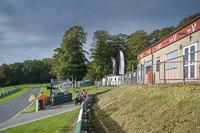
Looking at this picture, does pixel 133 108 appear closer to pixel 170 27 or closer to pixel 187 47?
pixel 187 47

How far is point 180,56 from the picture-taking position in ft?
25.4

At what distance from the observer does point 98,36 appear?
55812mm

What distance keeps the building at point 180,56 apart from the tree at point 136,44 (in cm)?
3561

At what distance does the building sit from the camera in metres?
9.07

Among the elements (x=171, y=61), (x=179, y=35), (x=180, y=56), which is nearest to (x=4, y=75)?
(x=171, y=61)

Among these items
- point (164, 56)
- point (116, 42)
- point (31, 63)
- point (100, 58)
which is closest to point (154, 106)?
point (164, 56)

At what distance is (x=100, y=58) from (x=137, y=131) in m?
50.8

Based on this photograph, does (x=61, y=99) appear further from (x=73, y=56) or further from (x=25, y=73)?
(x=25, y=73)

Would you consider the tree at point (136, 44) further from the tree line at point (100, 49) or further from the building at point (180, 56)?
the building at point (180, 56)

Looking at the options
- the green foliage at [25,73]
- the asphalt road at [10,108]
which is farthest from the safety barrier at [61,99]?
the green foliage at [25,73]

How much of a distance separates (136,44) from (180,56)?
4632cm

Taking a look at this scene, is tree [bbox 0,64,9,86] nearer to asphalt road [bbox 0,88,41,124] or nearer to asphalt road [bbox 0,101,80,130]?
asphalt road [bbox 0,88,41,124]

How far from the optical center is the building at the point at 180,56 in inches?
357

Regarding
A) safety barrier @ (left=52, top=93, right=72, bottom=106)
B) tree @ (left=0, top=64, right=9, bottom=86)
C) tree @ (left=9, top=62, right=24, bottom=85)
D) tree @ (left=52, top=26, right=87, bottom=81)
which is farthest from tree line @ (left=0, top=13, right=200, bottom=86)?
tree @ (left=9, top=62, right=24, bottom=85)
